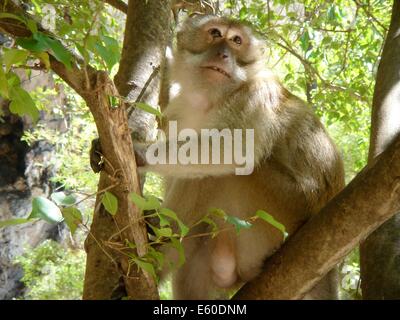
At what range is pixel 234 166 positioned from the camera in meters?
3.55

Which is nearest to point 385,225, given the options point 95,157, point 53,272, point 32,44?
point 95,157

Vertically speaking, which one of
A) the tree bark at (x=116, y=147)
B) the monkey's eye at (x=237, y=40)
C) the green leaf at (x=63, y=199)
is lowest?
the green leaf at (x=63, y=199)

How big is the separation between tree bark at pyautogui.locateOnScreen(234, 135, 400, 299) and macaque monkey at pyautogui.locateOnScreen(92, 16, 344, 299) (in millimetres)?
605

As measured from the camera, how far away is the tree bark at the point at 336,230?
2.46 metres

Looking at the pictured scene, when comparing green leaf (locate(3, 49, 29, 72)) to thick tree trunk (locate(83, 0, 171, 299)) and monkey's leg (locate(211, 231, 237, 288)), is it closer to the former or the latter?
thick tree trunk (locate(83, 0, 171, 299))

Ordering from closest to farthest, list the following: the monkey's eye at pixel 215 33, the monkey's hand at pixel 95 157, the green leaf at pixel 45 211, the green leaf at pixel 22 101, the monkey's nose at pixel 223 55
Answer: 1. the green leaf at pixel 45 211
2. the green leaf at pixel 22 101
3. the monkey's hand at pixel 95 157
4. the monkey's nose at pixel 223 55
5. the monkey's eye at pixel 215 33

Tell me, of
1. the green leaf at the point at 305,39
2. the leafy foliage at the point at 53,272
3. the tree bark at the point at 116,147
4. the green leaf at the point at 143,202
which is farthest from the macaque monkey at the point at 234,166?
the leafy foliage at the point at 53,272

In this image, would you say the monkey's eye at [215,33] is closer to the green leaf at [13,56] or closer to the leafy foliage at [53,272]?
the green leaf at [13,56]

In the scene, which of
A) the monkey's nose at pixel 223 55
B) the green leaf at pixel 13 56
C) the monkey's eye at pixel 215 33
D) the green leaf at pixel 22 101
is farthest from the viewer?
the monkey's eye at pixel 215 33

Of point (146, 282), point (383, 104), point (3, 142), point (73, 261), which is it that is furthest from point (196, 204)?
point (3, 142)

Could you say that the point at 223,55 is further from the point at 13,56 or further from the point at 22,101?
the point at 13,56

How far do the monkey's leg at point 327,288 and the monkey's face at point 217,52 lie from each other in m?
1.61

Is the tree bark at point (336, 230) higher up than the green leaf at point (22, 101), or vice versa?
the green leaf at point (22, 101)

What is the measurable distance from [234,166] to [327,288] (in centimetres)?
109
